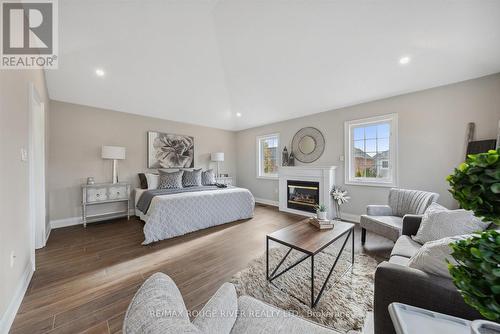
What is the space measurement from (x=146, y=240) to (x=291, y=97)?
150 inches

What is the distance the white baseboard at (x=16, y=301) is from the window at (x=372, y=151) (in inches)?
183

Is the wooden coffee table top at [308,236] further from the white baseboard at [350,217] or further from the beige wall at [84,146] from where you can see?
the beige wall at [84,146]

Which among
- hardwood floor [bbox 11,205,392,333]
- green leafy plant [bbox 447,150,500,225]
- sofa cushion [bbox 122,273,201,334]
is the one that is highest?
green leafy plant [bbox 447,150,500,225]

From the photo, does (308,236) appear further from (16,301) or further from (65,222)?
(65,222)

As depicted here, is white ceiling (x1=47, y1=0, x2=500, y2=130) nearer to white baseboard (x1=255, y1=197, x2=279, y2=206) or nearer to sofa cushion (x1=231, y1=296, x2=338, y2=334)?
white baseboard (x1=255, y1=197, x2=279, y2=206)

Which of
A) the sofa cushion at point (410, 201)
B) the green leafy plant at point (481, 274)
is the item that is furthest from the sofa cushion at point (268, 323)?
the sofa cushion at point (410, 201)

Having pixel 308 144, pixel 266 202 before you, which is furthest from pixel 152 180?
pixel 308 144

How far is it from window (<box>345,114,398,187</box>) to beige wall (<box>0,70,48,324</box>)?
461 centimetres

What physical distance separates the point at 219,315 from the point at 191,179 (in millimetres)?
3889

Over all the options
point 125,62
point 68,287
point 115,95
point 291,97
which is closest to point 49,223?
point 68,287

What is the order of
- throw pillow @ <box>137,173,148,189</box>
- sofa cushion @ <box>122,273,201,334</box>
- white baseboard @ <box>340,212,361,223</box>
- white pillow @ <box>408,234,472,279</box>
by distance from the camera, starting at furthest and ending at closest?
throw pillow @ <box>137,173,148,189</box> < white baseboard @ <box>340,212,361,223</box> < white pillow @ <box>408,234,472,279</box> < sofa cushion @ <box>122,273,201,334</box>

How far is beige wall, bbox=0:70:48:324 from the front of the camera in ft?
4.39

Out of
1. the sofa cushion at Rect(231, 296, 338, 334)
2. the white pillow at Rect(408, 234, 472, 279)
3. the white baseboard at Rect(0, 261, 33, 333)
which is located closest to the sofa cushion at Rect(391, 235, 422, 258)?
the white pillow at Rect(408, 234, 472, 279)

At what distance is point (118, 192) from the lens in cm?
388
